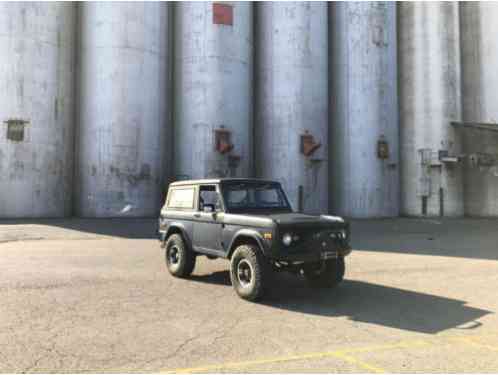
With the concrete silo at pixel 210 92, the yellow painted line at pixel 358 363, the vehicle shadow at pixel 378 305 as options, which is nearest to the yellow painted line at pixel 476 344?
the vehicle shadow at pixel 378 305

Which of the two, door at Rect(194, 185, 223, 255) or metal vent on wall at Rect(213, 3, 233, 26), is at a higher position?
metal vent on wall at Rect(213, 3, 233, 26)

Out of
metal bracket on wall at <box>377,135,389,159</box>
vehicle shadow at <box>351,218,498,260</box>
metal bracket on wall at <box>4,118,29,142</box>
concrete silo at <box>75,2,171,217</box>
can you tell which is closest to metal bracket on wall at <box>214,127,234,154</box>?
concrete silo at <box>75,2,171,217</box>

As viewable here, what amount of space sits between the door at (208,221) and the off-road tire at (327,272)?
172 cm

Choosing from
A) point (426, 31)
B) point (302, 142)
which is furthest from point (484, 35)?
point (302, 142)

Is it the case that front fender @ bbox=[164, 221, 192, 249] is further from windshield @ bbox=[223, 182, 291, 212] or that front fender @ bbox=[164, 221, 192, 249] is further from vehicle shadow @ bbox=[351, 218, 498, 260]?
vehicle shadow @ bbox=[351, 218, 498, 260]

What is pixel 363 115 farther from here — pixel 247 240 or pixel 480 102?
pixel 247 240

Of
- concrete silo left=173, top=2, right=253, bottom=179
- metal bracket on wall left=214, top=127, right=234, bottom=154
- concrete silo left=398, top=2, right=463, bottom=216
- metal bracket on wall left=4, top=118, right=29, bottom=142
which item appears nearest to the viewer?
metal bracket on wall left=4, top=118, right=29, bottom=142

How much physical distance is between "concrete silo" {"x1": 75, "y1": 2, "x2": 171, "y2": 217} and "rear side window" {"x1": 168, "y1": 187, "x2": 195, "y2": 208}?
15.1 m

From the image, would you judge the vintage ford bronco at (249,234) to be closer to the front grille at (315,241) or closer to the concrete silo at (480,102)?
the front grille at (315,241)

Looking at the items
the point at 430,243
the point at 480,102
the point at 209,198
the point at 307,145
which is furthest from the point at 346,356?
the point at 480,102

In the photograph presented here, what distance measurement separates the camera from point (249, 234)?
23.5 feet

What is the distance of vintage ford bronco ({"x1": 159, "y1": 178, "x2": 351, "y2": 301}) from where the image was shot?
6.89 m

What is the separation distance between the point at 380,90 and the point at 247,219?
24.5 meters

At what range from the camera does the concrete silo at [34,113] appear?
883 inches
